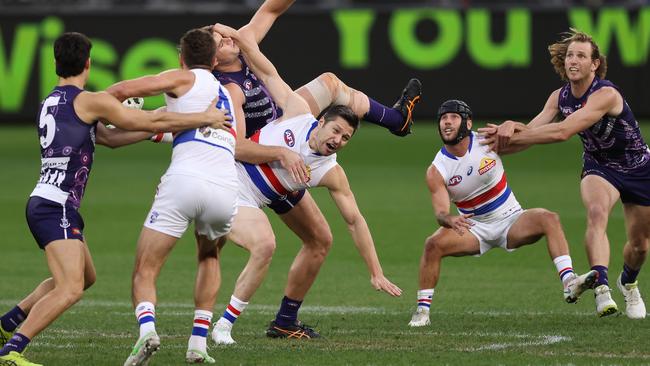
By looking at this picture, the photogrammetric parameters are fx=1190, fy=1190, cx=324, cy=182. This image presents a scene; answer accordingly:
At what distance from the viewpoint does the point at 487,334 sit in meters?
10.1

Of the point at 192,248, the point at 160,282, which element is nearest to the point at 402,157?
the point at 192,248

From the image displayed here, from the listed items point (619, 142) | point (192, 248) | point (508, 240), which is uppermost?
point (619, 142)

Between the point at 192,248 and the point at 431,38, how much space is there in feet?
39.8

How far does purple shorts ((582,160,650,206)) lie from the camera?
11305 millimetres

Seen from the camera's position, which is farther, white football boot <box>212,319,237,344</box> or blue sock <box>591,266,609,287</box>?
blue sock <box>591,266,609,287</box>

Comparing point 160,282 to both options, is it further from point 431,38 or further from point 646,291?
point 431,38

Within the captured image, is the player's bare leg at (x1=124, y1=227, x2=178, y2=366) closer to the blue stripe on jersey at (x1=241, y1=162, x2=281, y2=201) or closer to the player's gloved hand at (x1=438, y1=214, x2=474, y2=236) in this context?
the blue stripe on jersey at (x1=241, y1=162, x2=281, y2=201)

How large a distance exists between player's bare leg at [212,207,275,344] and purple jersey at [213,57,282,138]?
165 cm

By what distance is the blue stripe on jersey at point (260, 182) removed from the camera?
10.2 meters

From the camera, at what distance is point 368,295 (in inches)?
523

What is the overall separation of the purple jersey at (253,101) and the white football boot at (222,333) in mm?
2298

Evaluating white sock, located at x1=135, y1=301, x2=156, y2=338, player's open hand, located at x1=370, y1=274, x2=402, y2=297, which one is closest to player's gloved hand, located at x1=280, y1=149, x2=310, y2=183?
player's open hand, located at x1=370, y1=274, x2=402, y2=297

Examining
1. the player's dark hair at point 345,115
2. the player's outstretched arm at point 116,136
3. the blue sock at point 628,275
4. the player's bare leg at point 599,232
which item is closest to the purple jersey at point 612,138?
the player's bare leg at point 599,232

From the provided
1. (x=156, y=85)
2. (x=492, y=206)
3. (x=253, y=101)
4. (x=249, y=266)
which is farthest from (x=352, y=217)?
(x=156, y=85)
